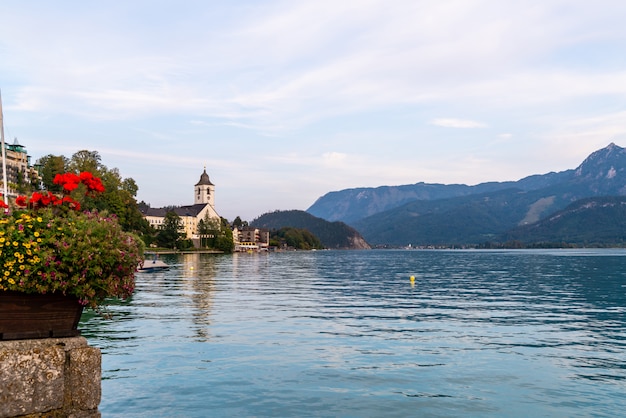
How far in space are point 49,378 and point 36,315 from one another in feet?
3.18

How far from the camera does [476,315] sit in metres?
37.1

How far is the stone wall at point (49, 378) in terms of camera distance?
7688mm

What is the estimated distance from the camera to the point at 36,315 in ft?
26.7

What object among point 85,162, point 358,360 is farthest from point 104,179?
point 358,360

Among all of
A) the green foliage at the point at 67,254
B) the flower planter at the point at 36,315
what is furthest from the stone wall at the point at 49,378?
the green foliage at the point at 67,254

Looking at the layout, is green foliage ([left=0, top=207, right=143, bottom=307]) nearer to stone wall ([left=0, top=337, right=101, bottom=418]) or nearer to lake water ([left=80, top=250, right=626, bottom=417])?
stone wall ([left=0, top=337, right=101, bottom=418])

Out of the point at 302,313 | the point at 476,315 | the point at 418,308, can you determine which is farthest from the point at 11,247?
the point at 418,308

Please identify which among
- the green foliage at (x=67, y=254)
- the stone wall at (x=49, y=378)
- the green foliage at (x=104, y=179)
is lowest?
the stone wall at (x=49, y=378)

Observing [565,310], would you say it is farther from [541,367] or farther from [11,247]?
[11,247]

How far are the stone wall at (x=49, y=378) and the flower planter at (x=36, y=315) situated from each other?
5.3 inches

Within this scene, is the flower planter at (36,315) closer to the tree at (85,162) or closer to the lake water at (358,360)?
the lake water at (358,360)

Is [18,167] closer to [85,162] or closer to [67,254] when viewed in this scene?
[85,162]

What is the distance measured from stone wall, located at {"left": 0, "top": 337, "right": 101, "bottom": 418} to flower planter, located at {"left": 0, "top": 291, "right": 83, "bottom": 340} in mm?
134

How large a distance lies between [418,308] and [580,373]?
846 inches
